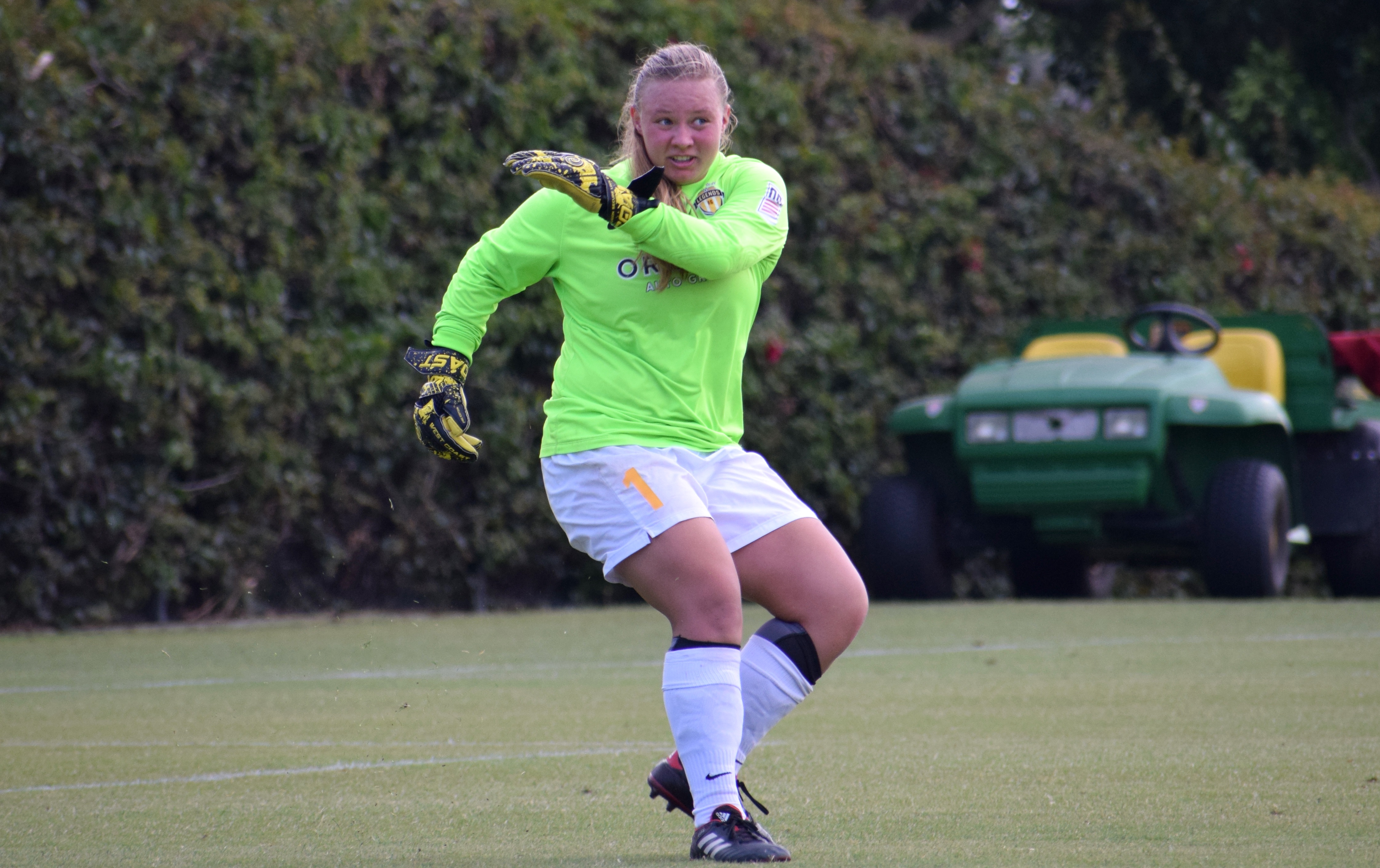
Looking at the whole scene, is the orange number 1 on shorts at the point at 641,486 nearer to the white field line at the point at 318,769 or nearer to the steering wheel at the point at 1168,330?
the white field line at the point at 318,769

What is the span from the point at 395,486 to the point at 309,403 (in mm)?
818

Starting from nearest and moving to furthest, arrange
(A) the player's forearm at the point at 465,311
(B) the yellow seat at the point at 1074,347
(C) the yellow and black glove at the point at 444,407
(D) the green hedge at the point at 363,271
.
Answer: (C) the yellow and black glove at the point at 444,407 → (A) the player's forearm at the point at 465,311 → (D) the green hedge at the point at 363,271 → (B) the yellow seat at the point at 1074,347

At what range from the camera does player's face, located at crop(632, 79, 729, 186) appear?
3.79 m

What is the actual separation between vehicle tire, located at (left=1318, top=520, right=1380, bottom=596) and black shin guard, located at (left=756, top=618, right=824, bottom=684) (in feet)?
29.5

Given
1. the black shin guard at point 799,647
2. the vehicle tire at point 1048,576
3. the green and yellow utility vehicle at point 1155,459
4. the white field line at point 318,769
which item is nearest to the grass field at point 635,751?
the white field line at point 318,769

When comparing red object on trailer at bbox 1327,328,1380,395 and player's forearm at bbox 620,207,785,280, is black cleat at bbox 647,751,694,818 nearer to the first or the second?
player's forearm at bbox 620,207,785,280

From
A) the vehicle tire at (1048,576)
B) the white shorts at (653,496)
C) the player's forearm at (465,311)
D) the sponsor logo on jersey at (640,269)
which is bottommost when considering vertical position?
the vehicle tire at (1048,576)

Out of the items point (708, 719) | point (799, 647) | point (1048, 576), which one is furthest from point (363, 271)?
point (708, 719)

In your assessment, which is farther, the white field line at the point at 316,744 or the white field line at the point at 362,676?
the white field line at the point at 362,676

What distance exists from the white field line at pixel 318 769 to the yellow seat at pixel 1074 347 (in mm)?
7045

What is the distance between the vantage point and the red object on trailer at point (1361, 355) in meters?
11.6

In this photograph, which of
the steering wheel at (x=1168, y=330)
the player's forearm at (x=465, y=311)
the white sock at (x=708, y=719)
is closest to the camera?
the white sock at (x=708, y=719)

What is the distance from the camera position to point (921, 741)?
5.32 m

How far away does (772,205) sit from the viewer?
3.92 metres
